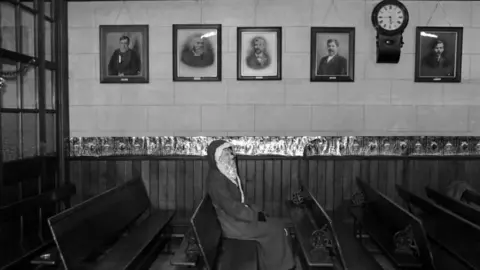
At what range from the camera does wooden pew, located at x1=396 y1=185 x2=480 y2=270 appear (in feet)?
8.68

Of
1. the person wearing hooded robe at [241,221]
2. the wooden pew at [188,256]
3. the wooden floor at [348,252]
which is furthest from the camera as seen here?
the person wearing hooded robe at [241,221]

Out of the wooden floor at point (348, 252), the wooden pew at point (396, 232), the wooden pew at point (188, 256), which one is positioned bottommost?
the wooden floor at point (348, 252)

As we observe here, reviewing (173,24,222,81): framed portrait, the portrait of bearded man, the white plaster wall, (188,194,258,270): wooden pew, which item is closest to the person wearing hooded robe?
(188,194,258,270): wooden pew

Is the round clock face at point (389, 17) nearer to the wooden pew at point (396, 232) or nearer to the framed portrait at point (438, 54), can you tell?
the framed portrait at point (438, 54)

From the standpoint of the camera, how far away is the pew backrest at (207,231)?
2.93 m

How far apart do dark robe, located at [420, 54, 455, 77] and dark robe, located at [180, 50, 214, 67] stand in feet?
8.26

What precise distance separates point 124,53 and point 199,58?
35.3 inches

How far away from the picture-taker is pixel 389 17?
15.1 ft

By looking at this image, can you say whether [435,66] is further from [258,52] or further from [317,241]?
Result: [317,241]

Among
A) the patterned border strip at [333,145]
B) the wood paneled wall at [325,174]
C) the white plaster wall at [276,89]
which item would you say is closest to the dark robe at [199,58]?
the white plaster wall at [276,89]

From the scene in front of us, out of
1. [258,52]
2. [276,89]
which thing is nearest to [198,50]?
[258,52]

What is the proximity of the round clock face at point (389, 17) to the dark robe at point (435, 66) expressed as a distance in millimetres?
573

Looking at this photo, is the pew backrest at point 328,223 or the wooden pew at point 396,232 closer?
the wooden pew at point 396,232

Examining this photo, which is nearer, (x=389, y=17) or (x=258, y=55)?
(x=389, y=17)
